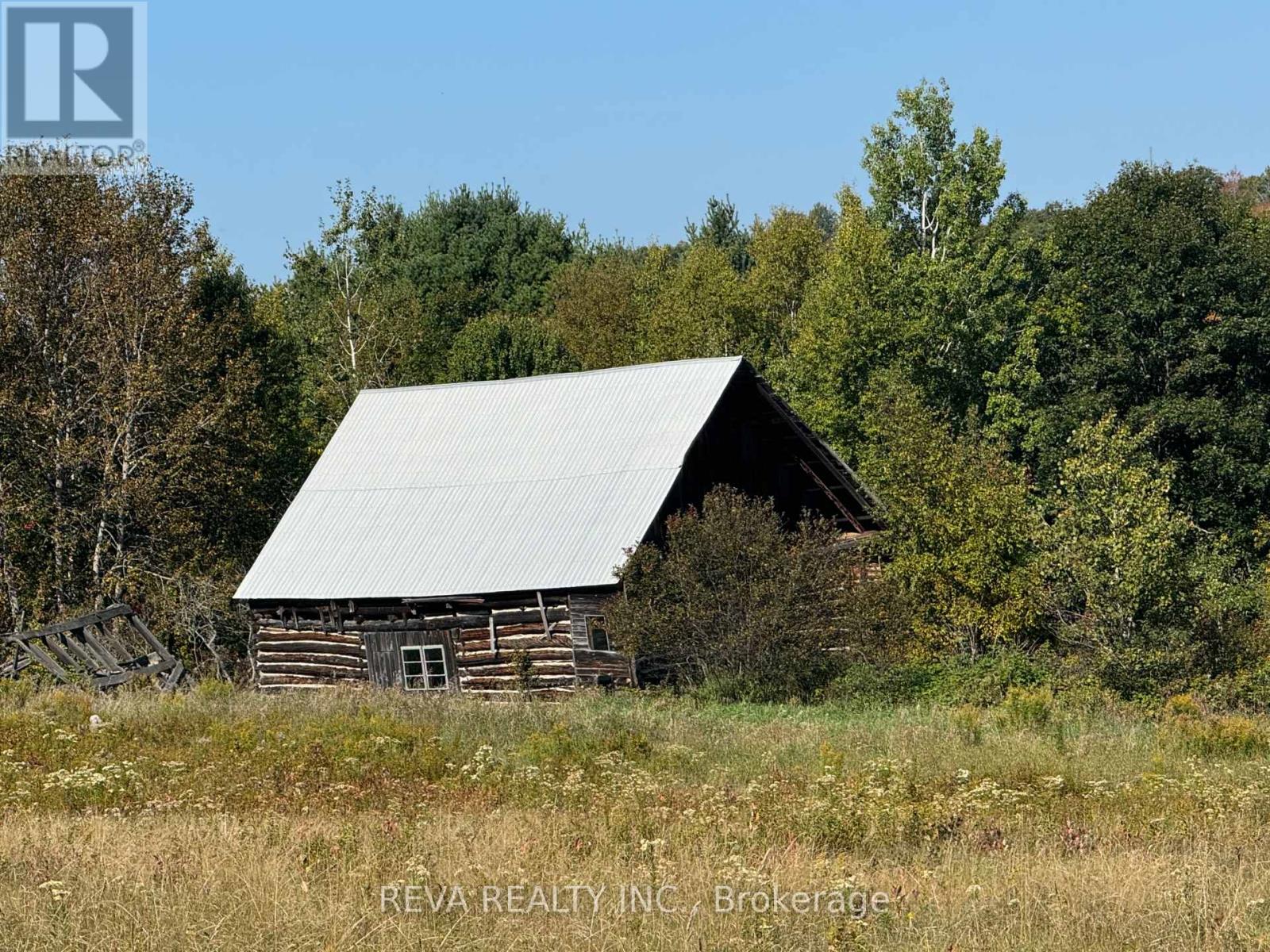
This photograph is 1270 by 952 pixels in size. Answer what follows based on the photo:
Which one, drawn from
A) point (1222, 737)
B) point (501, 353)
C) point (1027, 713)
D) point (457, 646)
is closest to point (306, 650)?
point (457, 646)

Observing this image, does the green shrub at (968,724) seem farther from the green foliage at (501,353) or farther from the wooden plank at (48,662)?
the green foliage at (501,353)

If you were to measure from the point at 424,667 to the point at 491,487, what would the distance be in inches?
163

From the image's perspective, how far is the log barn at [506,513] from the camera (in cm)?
3073

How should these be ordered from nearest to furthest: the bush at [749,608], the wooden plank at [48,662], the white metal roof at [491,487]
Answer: the bush at [749,608]
the wooden plank at [48,662]
the white metal roof at [491,487]

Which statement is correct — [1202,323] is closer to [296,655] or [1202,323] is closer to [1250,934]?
[296,655]

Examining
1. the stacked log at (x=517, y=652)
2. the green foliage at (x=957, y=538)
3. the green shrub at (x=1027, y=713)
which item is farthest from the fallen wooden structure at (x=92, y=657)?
the green shrub at (x=1027, y=713)

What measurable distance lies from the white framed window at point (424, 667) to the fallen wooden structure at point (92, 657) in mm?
4623

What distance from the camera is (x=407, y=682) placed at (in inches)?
1287

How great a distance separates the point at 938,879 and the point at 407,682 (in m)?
22.5

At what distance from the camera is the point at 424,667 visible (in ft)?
106

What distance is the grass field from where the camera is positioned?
9.95m

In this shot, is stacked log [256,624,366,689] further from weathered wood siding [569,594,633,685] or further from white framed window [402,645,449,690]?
weathered wood siding [569,594,633,685]

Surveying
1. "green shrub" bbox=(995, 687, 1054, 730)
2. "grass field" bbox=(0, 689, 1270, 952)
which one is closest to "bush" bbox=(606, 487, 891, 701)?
"grass field" bbox=(0, 689, 1270, 952)

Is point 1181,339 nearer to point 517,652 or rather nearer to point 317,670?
point 517,652
